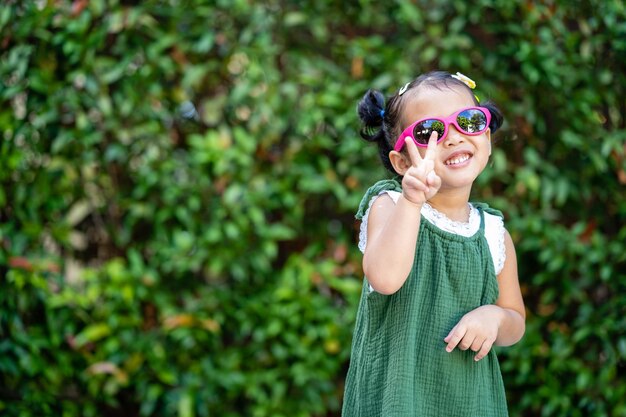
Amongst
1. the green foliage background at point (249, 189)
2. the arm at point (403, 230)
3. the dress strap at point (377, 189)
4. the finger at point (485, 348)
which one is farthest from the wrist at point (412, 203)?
the green foliage background at point (249, 189)

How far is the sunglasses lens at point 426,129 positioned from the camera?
1.79m

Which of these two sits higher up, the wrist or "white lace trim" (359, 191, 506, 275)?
the wrist

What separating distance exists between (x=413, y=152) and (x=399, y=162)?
0.60ft

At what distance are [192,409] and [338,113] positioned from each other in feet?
4.32

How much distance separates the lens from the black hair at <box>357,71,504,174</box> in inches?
75.3

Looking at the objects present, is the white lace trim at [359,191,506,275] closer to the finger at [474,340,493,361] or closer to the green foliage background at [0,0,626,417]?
the finger at [474,340,493,361]

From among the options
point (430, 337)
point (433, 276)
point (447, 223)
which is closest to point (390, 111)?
point (447, 223)

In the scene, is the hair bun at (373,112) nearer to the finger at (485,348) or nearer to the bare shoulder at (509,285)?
the bare shoulder at (509,285)

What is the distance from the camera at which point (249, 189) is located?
3432 millimetres

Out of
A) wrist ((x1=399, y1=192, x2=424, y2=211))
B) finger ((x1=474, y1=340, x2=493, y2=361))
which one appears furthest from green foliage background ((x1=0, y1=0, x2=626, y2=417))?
wrist ((x1=399, y1=192, x2=424, y2=211))

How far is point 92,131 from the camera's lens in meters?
3.43

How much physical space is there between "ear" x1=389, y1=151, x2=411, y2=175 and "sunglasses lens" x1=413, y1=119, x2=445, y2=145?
11 cm

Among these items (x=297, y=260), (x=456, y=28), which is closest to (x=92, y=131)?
(x=297, y=260)

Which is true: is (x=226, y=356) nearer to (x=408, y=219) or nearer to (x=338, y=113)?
(x=338, y=113)
